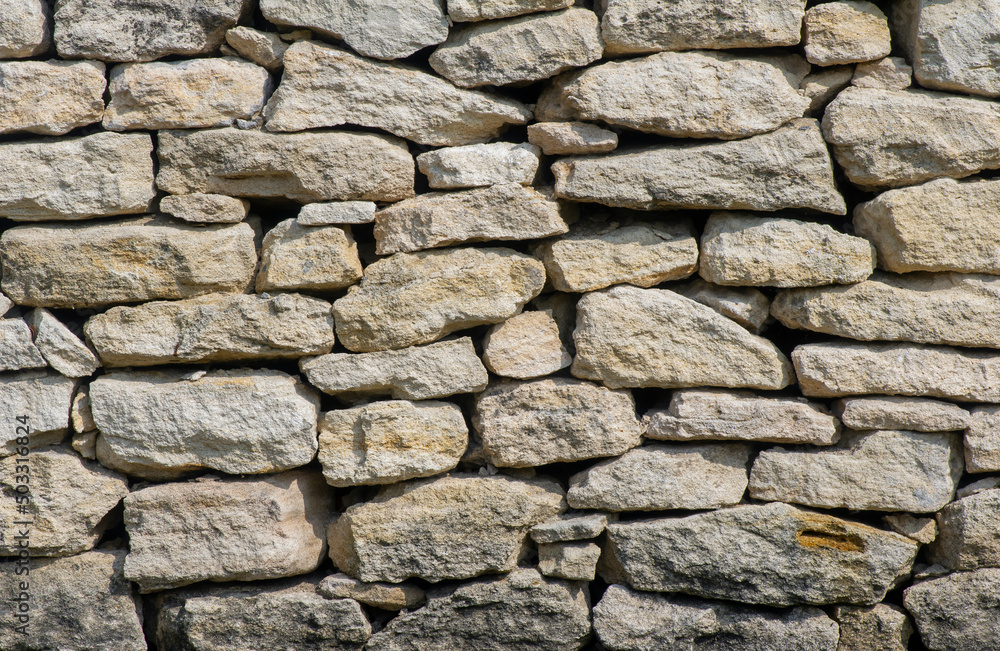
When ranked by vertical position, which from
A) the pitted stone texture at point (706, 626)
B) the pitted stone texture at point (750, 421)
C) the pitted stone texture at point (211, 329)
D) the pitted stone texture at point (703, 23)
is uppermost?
the pitted stone texture at point (703, 23)

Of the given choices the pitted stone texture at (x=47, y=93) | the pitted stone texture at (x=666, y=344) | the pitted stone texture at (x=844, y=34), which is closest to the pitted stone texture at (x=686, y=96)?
the pitted stone texture at (x=844, y=34)

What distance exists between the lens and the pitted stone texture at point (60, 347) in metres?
2.26

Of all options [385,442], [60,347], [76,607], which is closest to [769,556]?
[385,442]

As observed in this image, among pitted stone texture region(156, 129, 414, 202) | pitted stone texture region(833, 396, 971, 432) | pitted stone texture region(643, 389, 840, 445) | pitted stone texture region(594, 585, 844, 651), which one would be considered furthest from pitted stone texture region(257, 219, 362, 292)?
pitted stone texture region(833, 396, 971, 432)

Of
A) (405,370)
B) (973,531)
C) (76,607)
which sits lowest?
(76,607)

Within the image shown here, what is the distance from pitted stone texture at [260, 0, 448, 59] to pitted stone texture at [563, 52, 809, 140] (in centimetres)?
49

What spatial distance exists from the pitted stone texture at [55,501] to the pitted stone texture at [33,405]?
8 centimetres

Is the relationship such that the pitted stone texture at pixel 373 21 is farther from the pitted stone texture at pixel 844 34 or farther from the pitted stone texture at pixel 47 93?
the pitted stone texture at pixel 844 34

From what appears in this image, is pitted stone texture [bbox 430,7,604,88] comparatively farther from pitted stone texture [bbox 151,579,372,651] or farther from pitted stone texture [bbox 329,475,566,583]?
pitted stone texture [bbox 151,579,372,651]

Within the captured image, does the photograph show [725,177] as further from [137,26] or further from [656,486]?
[137,26]

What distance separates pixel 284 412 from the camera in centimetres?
227

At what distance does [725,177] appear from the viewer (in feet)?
7.32

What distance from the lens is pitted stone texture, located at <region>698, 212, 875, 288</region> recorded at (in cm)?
225

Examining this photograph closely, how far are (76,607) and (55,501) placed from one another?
370 mm
